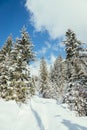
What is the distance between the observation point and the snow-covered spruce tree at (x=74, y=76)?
28.5 m

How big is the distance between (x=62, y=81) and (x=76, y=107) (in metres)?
41.5

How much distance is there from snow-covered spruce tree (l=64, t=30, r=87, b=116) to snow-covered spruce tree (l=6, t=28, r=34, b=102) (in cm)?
586

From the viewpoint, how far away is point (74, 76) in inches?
1187

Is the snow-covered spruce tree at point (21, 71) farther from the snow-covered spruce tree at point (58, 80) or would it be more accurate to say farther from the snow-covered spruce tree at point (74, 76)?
the snow-covered spruce tree at point (58, 80)

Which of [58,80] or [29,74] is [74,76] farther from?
[58,80]

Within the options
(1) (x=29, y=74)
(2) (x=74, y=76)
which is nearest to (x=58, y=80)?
(1) (x=29, y=74)

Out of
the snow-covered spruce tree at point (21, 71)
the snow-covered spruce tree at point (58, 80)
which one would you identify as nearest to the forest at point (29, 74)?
the snow-covered spruce tree at point (21, 71)


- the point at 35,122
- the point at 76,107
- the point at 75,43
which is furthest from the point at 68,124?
the point at 75,43

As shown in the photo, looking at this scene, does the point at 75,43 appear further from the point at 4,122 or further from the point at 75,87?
the point at 4,122

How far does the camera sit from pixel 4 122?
1666 centimetres

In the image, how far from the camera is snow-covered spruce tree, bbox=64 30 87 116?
93.5 feet

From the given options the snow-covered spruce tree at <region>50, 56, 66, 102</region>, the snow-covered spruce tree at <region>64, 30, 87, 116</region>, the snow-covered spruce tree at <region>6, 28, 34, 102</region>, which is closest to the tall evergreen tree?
the snow-covered spruce tree at <region>6, 28, 34, 102</region>

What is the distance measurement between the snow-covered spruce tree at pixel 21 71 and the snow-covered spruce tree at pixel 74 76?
19.2 ft

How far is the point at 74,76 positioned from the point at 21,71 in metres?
7.93
